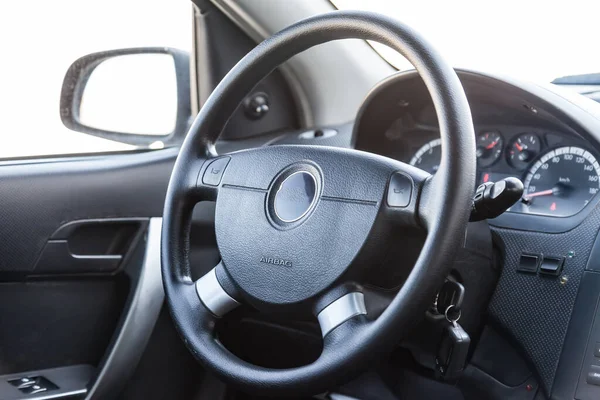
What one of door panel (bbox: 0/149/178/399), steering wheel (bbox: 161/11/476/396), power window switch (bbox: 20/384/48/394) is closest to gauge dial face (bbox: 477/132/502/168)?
steering wheel (bbox: 161/11/476/396)

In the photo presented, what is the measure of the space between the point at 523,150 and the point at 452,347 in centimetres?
55

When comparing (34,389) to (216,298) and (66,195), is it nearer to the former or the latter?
(66,195)

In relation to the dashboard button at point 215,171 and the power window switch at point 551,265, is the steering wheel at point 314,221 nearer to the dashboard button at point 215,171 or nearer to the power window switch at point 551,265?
the dashboard button at point 215,171

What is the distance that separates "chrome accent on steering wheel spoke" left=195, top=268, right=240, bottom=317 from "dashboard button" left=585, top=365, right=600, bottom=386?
1.93ft

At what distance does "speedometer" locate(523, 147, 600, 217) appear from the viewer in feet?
4.52

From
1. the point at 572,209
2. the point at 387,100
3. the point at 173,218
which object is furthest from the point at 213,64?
the point at 572,209

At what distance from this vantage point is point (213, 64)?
1.97 m

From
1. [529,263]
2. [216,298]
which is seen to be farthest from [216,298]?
[529,263]

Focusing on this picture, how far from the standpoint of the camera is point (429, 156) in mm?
1653

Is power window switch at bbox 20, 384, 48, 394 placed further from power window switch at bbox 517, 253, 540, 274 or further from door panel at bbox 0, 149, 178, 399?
power window switch at bbox 517, 253, 540, 274

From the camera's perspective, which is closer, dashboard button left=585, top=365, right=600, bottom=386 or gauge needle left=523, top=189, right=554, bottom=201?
dashboard button left=585, top=365, right=600, bottom=386

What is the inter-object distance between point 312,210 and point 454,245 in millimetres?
270

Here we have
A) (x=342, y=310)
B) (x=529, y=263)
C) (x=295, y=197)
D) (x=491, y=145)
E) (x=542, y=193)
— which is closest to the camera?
(x=342, y=310)

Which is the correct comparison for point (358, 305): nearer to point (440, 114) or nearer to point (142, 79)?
point (440, 114)
